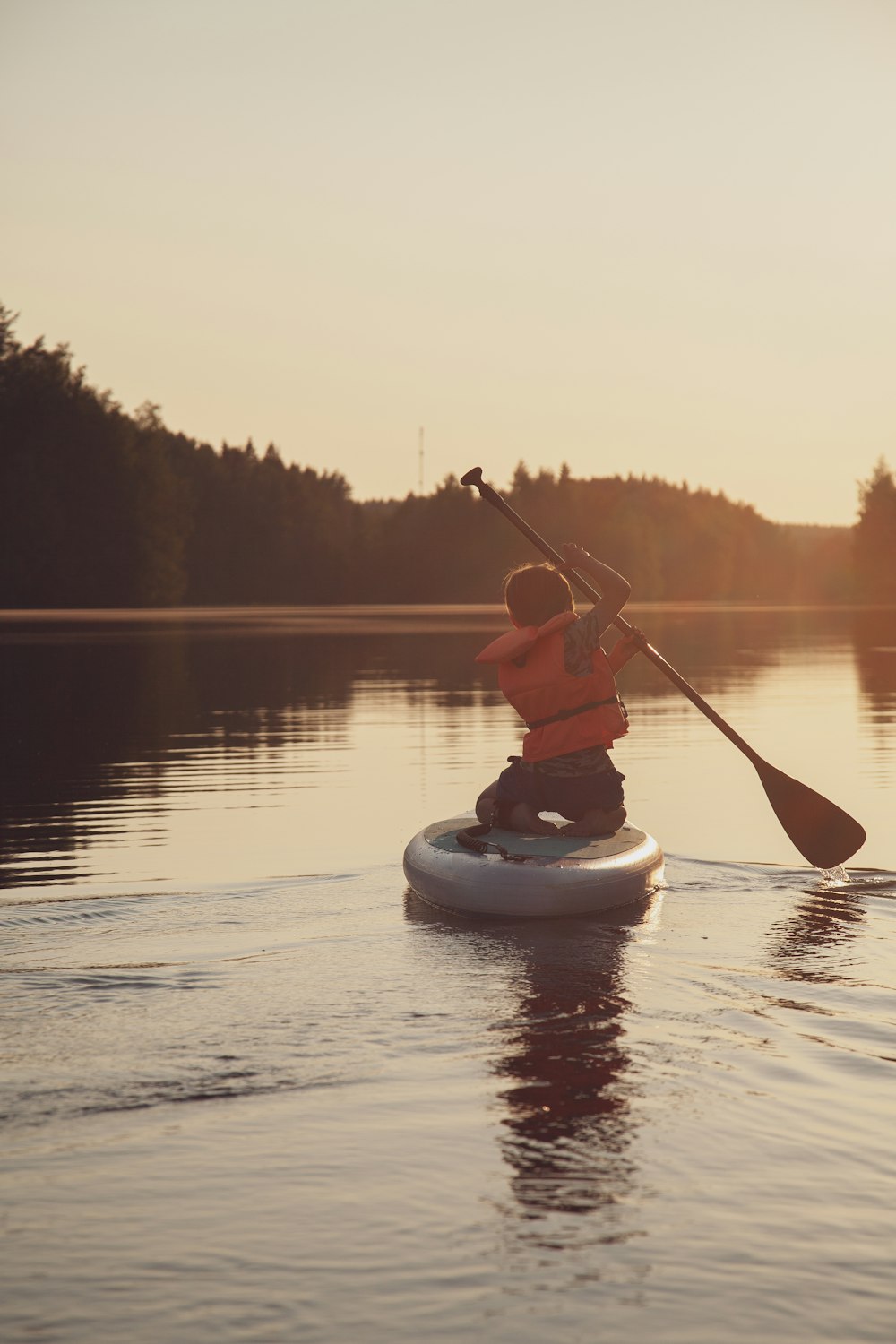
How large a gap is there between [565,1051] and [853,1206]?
134cm

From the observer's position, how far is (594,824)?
779cm

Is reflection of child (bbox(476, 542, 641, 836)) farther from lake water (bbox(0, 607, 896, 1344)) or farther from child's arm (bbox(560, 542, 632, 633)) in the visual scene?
lake water (bbox(0, 607, 896, 1344))

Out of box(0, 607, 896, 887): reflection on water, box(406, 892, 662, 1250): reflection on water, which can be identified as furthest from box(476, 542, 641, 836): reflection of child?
box(0, 607, 896, 887): reflection on water

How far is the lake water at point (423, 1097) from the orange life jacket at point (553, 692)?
95cm

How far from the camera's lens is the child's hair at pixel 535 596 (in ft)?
25.3

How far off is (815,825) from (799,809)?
197 millimetres

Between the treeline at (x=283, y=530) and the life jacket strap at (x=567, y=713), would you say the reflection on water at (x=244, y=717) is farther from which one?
the treeline at (x=283, y=530)

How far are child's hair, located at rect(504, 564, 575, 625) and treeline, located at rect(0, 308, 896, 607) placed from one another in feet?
221

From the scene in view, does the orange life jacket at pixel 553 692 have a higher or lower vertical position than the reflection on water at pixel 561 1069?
higher

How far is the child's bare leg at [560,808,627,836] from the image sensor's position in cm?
778

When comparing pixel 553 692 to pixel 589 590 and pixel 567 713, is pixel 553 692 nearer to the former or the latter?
pixel 567 713

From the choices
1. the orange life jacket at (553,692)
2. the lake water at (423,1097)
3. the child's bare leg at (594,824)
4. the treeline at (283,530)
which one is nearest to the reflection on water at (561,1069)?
the lake water at (423,1097)

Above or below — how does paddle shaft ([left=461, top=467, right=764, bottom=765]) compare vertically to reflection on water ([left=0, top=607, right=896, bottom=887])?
above

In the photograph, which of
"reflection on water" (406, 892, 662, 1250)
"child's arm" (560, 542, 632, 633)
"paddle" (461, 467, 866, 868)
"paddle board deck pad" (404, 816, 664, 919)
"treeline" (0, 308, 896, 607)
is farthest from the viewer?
"treeline" (0, 308, 896, 607)
